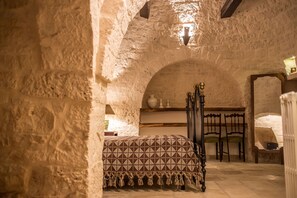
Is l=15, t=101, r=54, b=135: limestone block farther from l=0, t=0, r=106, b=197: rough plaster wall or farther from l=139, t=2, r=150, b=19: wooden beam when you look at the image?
l=139, t=2, r=150, b=19: wooden beam

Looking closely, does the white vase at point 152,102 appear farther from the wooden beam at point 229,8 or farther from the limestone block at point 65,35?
the limestone block at point 65,35

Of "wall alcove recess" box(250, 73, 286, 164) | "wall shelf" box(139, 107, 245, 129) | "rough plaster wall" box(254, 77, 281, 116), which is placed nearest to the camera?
"wall alcove recess" box(250, 73, 286, 164)

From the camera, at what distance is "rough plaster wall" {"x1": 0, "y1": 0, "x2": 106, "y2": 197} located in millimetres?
1216

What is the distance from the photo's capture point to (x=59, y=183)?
3.96 ft

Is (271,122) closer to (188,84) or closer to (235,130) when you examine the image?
(235,130)

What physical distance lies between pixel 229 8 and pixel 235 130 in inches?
108

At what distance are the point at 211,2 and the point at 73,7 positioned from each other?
5.22 m

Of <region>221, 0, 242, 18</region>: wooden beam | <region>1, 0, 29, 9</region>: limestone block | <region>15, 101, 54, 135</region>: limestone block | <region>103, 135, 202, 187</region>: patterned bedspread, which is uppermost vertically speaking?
<region>221, 0, 242, 18</region>: wooden beam

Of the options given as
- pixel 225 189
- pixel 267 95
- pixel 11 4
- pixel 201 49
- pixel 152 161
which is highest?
pixel 201 49

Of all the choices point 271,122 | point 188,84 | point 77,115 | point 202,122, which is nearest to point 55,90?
point 77,115

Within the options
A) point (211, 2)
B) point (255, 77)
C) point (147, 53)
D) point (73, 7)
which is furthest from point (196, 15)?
point (73, 7)

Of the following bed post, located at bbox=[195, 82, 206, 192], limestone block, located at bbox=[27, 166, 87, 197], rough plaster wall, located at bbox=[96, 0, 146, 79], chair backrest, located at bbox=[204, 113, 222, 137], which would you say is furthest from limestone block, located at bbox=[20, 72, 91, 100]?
chair backrest, located at bbox=[204, 113, 222, 137]

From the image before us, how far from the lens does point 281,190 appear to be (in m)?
2.83

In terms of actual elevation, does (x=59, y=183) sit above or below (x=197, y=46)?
below
